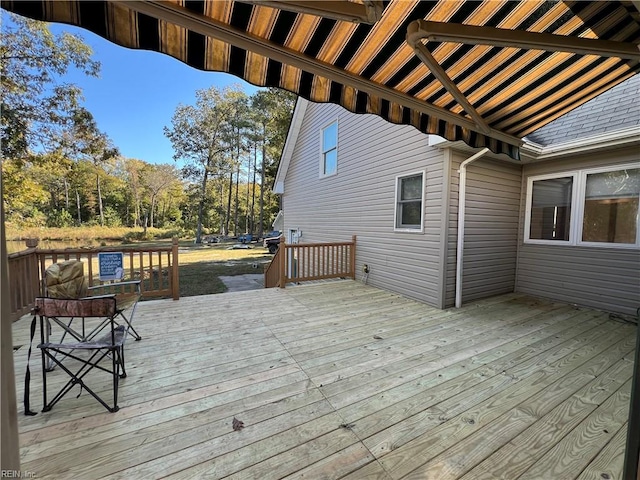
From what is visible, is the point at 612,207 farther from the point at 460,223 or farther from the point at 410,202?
the point at 410,202

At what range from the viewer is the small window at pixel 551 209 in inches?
192

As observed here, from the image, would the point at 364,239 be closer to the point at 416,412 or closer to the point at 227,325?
the point at 227,325

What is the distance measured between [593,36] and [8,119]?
12.3 metres

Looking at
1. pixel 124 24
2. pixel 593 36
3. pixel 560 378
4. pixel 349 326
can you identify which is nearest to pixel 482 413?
pixel 560 378

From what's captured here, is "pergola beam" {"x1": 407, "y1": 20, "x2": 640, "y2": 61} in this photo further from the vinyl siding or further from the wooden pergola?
the vinyl siding

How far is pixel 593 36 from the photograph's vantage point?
1830 mm

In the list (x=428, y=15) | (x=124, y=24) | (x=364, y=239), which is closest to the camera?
(x=124, y=24)

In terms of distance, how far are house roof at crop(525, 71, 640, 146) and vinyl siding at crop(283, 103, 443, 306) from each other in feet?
6.51

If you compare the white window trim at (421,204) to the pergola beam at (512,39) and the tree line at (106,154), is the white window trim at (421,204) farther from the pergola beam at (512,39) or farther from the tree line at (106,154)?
the tree line at (106,154)

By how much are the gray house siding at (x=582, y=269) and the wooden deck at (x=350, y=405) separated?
2.35 feet

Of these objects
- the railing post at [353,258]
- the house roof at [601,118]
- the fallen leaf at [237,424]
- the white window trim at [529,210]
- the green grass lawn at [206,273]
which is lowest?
the green grass lawn at [206,273]

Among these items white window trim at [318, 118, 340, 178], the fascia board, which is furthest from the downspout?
the fascia board

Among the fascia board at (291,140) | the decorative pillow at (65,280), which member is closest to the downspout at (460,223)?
the decorative pillow at (65,280)

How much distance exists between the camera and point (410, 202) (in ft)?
17.4
